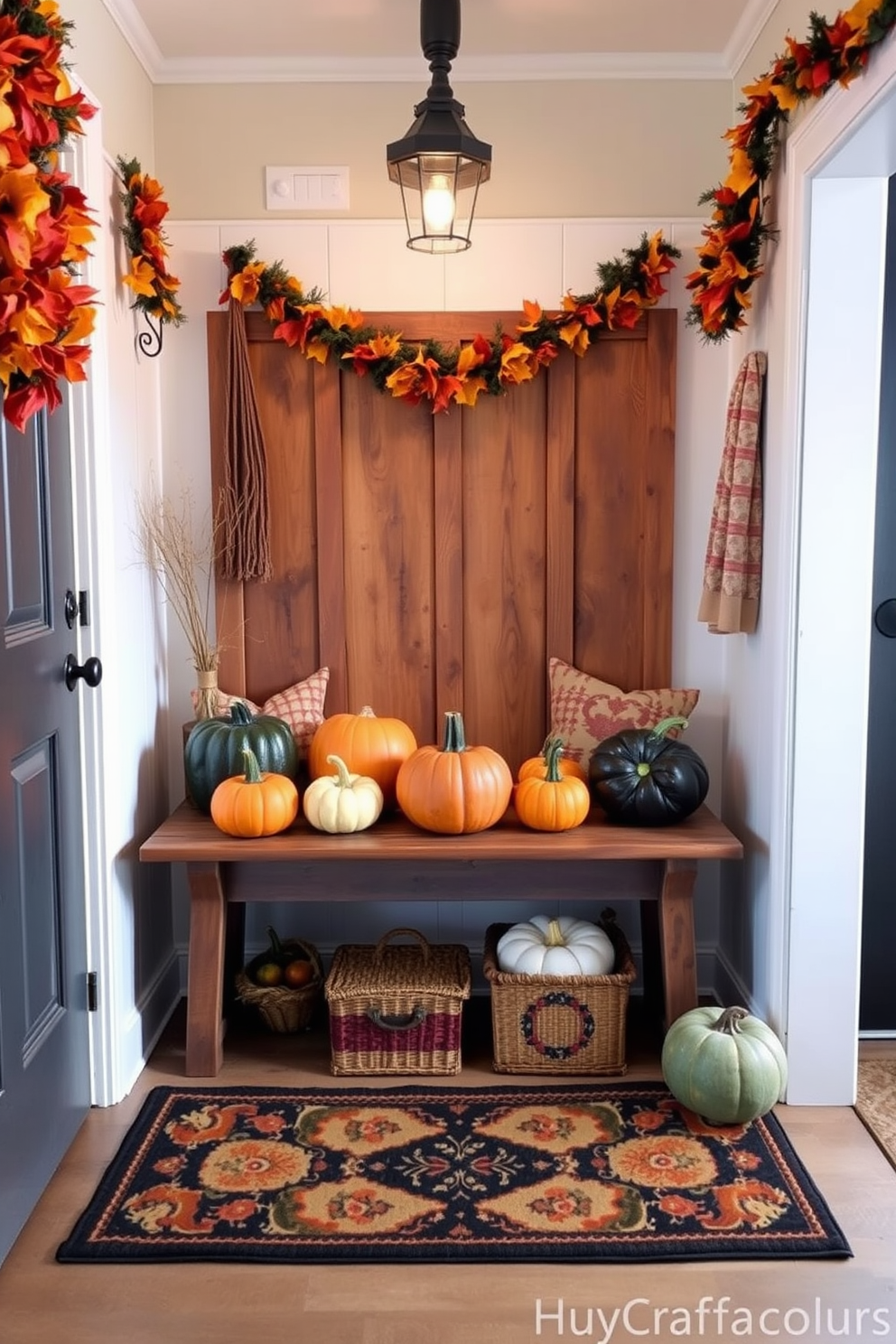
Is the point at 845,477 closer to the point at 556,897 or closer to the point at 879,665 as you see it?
the point at 879,665

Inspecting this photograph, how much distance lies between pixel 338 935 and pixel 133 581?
127 cm

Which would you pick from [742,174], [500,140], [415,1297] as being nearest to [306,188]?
[500,140]

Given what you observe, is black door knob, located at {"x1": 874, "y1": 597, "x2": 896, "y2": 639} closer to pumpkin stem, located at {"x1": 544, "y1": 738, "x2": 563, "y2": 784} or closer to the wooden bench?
the wooden bench

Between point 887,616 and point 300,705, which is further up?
point 887,616

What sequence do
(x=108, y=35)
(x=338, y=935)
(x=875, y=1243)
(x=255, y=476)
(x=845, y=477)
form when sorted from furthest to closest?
(x=338, y=935), (x=255, y=476), (x=108, y=35), (x=845, y=477), (x=875, y=1243)

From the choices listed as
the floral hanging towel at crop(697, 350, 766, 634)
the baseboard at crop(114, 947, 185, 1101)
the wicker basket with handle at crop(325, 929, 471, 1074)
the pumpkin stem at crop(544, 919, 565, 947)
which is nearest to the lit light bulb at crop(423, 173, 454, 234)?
the floral hanging towel at crop(697, 350, 766, 634)

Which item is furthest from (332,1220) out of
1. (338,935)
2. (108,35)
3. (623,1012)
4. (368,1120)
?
(108,35)

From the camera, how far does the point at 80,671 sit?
270 centimetres

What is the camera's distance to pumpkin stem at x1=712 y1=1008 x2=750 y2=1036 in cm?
273

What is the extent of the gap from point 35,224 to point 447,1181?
6.69ft

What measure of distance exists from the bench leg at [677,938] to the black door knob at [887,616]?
80 cm

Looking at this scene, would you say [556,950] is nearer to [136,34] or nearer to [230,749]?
[230,749]

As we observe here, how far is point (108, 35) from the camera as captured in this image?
2.95m

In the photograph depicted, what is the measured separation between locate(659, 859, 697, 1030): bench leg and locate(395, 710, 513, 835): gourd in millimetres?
477
